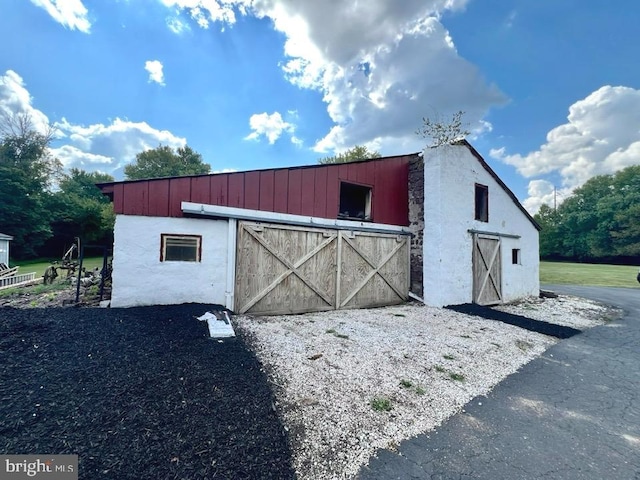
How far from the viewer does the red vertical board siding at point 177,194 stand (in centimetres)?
566

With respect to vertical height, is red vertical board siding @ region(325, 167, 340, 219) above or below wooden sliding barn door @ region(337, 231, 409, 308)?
above

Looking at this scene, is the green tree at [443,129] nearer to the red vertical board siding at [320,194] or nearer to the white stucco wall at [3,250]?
the red vertical board siding at [320,194]

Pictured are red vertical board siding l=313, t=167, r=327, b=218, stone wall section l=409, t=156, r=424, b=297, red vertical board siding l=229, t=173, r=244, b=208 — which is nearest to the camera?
red vertical board siding l=229, t=173, r=244, b=208

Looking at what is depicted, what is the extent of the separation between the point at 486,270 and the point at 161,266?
10.3m

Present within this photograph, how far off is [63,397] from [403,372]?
13.3ft

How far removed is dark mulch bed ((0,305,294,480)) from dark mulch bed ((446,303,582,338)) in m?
6.85

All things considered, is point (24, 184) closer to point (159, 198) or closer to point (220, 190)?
point (159, 198)

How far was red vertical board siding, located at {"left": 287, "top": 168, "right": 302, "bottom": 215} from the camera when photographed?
6.94m

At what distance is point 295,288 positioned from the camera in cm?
698

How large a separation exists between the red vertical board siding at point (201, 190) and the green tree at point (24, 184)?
31101 mm

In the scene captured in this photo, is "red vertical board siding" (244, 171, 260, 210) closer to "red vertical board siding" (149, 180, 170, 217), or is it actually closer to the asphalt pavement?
"red vertical board siding" (149, 180, 170, 217)

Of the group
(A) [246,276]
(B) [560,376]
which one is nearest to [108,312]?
(A) [246,276]

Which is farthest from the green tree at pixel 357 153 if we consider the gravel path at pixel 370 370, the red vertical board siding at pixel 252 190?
the gravel path at pixel 370 370

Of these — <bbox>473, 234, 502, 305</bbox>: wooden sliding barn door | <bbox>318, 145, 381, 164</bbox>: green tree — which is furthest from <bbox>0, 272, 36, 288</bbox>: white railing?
<bbox>318, 145, 381, 164</bbox>: green tree
